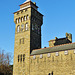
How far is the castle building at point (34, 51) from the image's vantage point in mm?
29112

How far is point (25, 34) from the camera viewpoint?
38.0 meters

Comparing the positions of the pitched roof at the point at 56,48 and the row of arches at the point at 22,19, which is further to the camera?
the row of arches at the point at 22,19

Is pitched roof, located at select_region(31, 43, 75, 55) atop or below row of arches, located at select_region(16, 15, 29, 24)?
below

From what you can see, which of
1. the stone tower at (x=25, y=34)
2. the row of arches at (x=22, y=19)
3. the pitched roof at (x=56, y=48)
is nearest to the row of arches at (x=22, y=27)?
the stone tower at (x=25, y=34)

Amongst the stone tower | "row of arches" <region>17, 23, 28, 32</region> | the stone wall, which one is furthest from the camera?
"row of arches" <region>17, 23, 28, 32</region>

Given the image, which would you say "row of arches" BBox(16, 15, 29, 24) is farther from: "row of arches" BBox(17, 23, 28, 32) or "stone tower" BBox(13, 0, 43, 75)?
"row of arches" BBox(17, 23, 28, 32)

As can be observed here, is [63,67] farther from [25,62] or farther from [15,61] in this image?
[15,61]

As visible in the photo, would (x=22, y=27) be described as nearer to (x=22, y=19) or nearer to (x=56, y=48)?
(x=22, y=19)

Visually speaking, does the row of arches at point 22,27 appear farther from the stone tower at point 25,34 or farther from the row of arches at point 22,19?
the row of arches at point 22,19

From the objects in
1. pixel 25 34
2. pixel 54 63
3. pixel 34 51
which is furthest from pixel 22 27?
pixel 54 63

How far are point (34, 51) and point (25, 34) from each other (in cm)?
590

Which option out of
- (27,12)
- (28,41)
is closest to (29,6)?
(27,12)

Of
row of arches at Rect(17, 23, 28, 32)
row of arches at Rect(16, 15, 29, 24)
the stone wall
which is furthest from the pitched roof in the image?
row of arches at Rect(16, 15, 29, 24)

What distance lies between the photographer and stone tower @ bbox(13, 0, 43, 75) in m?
35.9
